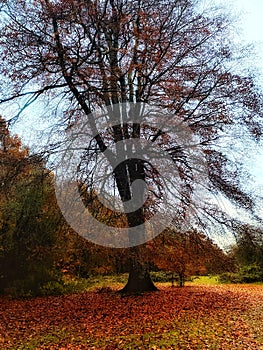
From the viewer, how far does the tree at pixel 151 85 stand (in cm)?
988

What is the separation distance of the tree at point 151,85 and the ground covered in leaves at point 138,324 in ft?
6.26

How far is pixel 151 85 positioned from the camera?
10.8 meters

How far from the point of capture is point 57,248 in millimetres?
14367

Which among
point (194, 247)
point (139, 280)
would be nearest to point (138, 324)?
point (194, 247)

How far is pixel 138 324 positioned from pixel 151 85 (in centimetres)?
657

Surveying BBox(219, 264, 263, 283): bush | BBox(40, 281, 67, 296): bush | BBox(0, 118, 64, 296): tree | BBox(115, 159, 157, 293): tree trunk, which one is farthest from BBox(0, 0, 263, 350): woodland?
BBox(219, 264, 263, 283): bush

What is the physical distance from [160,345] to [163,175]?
5.60 metres

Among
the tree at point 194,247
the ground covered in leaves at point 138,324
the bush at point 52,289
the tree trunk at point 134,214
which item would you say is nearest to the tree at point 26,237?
the bush at point 52,289

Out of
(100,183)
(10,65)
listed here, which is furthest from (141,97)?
(10,65)

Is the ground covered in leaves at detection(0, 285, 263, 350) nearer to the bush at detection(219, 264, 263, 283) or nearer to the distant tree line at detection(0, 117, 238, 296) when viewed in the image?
the distant tree line at detection(0, 117, 238, 296)

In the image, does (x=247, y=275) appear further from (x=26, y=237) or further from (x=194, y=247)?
(x=26, y=237)

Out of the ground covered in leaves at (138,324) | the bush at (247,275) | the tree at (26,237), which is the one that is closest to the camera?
the ground covered in leaves at (138,324)

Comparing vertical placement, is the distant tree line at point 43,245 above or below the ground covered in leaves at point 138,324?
above

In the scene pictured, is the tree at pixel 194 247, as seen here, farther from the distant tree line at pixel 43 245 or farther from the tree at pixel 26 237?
the tree at pixel 26 237
